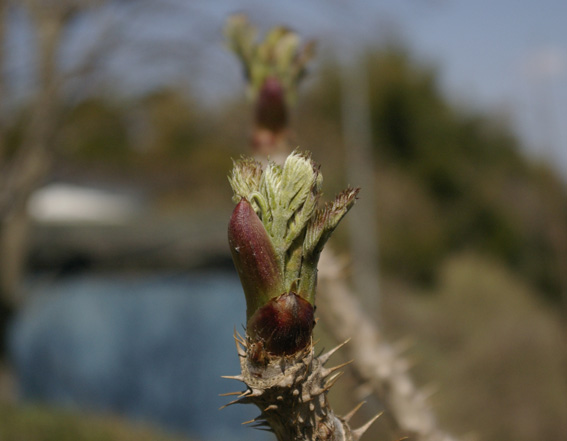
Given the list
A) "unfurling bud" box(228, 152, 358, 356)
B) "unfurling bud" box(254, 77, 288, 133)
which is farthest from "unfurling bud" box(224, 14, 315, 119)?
"unfurling bud" box(228, 152, 358, 356)

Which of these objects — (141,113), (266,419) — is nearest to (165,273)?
(141,113)

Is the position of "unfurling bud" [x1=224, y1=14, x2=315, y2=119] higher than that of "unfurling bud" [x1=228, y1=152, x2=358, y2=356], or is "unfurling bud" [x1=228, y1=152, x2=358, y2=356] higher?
"unfurling bud" [x1=224, y1=14, x2=315, y2=119]

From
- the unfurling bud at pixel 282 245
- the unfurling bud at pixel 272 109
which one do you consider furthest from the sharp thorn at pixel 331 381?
the unfurling bud at pixel 272 109

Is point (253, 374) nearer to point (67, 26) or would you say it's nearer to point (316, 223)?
point (316, 223)

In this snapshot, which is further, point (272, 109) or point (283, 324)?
point (272, 109)

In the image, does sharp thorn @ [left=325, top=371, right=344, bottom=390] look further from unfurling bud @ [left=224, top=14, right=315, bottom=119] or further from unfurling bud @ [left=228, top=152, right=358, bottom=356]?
unfurling bud @ [left=224, top=14, right=315, bottom=119]

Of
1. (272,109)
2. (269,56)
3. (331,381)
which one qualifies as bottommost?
(331,381)

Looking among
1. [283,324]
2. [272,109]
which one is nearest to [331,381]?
[283,324]

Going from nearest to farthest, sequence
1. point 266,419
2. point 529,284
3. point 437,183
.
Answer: point 266,419 → point 529,284 → point 437,183

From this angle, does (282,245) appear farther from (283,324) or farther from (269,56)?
(269,56)
